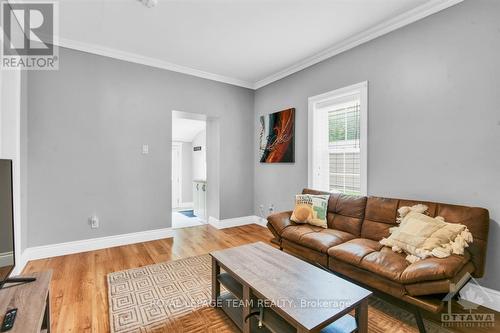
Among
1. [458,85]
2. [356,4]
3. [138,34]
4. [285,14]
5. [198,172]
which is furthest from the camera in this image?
[198,172]

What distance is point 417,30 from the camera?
2516 millimetres

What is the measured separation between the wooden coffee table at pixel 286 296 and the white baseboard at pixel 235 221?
247cm

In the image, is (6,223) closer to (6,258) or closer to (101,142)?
(6,258)

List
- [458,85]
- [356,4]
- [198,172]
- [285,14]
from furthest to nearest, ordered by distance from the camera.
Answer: [198,172]
[285,14]
[356,4]
[458,85]

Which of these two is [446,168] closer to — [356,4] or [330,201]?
[330,201]

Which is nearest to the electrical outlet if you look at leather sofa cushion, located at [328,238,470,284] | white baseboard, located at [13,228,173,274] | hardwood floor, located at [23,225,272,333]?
white baseboard, located at [13,228,173,274]

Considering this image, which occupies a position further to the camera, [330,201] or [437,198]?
[330,201]

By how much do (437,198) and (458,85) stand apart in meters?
1.10

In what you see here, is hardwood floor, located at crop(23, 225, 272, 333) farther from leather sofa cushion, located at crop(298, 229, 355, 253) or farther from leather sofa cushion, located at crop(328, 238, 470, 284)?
leather sofa cushion, located at crop(328, 238, 470, 284)

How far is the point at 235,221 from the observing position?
4695 mm

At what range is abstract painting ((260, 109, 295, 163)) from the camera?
4.02 m

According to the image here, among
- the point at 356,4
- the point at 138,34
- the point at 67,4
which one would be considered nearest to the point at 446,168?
Answer: the point at 356,4

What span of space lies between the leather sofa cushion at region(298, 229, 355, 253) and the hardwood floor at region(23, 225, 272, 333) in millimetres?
1365

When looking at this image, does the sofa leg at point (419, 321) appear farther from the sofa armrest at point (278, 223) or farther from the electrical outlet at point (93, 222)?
the electrical outlet at point (93, 222)
